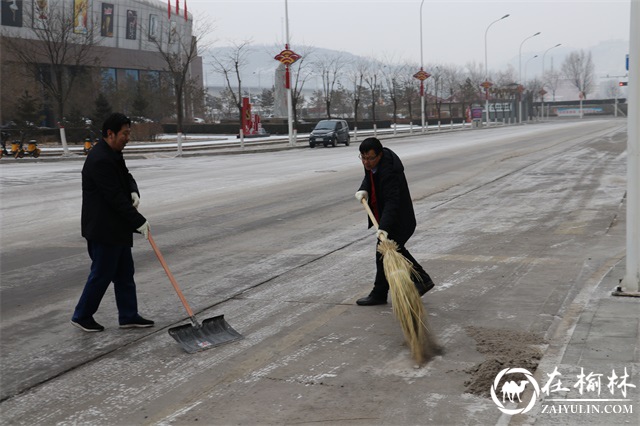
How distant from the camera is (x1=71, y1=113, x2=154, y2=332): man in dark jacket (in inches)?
248

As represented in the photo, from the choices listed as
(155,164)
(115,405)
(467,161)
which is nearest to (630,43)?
(115,405)

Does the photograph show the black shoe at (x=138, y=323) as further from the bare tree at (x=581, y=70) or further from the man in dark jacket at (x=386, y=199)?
the bare tree at (x=581, y=70)

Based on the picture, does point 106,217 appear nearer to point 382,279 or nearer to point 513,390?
point 382,279

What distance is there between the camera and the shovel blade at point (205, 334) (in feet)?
19.3

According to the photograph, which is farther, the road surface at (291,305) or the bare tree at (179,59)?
the bare tree at (179,59)

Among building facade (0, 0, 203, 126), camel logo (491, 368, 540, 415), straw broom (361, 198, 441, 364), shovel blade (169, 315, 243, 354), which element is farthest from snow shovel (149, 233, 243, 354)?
building facade (0, 0, 203, 126)

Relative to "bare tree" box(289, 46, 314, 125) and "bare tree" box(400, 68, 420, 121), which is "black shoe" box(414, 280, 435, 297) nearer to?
"bare tree" box(289, 46, 314, 125)

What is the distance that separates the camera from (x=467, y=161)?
2608cm

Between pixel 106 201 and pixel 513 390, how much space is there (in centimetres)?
359

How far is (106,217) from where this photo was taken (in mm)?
6359

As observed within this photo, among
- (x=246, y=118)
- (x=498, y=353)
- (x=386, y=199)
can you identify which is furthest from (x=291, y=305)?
(x=246, y=118)

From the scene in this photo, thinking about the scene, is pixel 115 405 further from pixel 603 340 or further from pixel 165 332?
pixel 603 340

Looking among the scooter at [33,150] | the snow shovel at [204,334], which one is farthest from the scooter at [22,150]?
the snow shovel at [204,334]

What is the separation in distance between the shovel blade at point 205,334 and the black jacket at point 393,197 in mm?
1646
